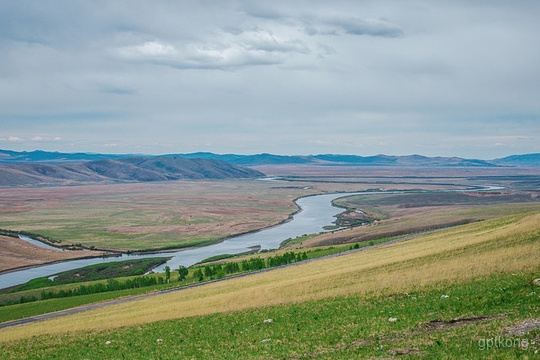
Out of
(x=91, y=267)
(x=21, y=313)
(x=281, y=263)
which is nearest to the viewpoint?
(x=21, y=313)

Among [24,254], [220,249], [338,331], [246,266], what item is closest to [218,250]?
[220,249]

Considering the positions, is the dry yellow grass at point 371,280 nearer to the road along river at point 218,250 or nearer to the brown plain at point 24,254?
the road along river at point 218,250

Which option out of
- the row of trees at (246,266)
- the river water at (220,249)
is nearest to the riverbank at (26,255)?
the river water at (220,249)

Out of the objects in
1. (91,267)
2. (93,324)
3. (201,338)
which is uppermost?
(201,338)

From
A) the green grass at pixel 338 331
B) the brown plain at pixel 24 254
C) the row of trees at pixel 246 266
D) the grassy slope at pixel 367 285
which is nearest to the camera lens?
the green grass at pixel 338 331

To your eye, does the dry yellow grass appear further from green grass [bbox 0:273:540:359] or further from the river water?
the river water

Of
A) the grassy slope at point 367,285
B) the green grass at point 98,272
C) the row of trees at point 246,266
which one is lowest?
the green grass at point 98,272

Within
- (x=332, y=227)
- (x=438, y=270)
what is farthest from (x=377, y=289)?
(x=332, y=227)

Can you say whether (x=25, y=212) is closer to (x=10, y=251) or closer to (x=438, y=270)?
(x=10, y=251)

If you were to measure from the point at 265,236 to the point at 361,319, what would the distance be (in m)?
119

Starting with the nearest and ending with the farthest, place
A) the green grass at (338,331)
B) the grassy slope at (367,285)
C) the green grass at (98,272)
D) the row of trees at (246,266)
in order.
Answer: the green grass at (338,331), the grassy slope at (367,285), the row of trees at (246,266), the green grass at (98,272)

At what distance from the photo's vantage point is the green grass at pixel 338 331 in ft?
68.5

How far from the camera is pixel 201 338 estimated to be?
29609mm

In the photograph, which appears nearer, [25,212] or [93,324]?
[93,324]
